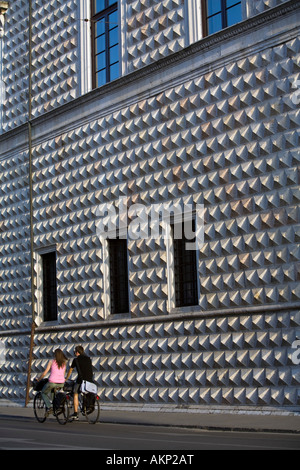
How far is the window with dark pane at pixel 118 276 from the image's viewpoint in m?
21.0

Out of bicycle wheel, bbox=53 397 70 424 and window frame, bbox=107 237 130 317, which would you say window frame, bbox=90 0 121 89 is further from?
bicycle wheel, bbox=53 397 70 424

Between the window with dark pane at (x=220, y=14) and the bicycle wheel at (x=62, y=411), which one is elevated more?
the window with dark pane at (x=220, y=14)

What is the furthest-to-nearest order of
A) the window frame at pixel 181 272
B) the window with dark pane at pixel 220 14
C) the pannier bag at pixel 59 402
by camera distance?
the window frame at pixel 181 272
the window with dark pane at pixel 220 14
the pannier bag at pixel 59 402

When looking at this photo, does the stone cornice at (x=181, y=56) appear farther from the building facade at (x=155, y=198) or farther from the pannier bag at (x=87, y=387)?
the pannier bag at (x=87, y=387)

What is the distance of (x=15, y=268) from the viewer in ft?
82.7

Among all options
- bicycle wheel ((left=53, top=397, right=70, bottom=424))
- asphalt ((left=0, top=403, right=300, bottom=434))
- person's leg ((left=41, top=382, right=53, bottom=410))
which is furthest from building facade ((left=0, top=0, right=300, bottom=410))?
bicycle wheel ((left=53, top=397, right=70, bottom=424))

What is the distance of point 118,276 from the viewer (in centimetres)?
2130

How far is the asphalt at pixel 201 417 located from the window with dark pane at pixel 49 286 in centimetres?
351

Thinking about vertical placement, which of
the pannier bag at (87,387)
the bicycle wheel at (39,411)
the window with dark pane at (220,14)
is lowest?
the bicycle wheel at (39,411)

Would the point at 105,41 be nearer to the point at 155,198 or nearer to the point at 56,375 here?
the point at 155,198

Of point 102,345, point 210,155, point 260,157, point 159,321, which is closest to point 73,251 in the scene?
point 102,345

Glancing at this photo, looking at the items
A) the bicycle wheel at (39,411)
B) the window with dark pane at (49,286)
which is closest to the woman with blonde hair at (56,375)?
the bicycle wheel at (39,411)

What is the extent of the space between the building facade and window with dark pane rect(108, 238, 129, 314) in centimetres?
4

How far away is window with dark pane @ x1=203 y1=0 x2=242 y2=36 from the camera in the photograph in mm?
18172
